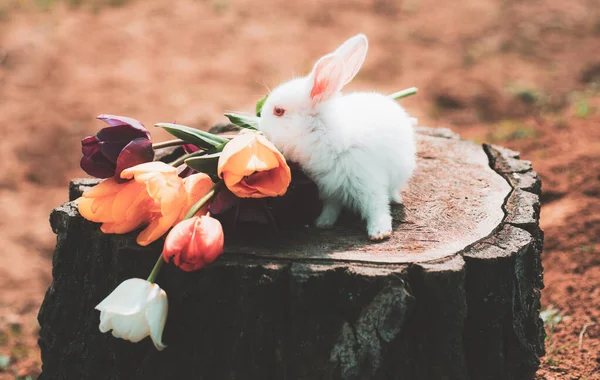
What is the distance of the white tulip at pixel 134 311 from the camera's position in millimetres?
2049

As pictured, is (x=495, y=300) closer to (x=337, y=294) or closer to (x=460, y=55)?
(x=337, y=294)

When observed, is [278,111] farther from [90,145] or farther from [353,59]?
[90,145]

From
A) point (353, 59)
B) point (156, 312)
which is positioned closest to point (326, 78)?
point (353, 59)

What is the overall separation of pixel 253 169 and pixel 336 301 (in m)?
0.52

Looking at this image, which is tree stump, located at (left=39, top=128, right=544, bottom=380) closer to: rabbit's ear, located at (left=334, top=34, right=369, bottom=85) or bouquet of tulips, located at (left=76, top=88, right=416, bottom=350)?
bouquet of tulips, located at (left=76, top=88, right=416, bottom=350)

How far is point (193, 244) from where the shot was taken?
2047 millimetres

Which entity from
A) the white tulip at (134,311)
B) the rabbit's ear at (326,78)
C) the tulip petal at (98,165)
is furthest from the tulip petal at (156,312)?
the rabbit's ear at (326,78)

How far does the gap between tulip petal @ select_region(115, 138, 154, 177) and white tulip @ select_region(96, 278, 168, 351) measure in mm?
465

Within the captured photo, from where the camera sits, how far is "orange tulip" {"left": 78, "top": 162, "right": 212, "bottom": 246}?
2209mm

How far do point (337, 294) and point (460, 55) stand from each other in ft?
19.3

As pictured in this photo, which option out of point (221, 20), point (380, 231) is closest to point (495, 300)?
point (380, 231)

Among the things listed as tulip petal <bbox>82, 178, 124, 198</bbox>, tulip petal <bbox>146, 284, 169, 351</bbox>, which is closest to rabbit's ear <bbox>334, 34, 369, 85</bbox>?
tulip petal <bbox>82, 178, 124, 198</bbox>

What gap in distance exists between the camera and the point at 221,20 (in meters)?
8.04

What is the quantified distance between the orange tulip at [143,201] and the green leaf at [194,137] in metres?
0.20
